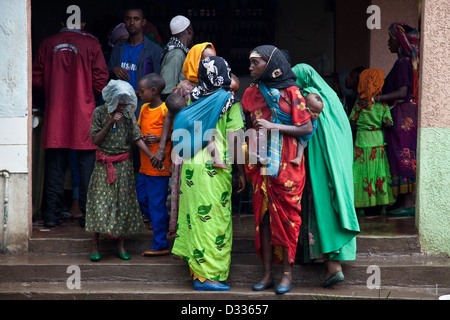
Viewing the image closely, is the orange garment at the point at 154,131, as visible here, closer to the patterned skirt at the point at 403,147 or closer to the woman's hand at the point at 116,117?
the woman's hand at the point at 116,117

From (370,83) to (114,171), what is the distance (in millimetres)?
2967

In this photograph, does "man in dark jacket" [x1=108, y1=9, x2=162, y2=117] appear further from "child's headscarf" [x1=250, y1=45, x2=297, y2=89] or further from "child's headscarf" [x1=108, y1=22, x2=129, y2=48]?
"child's headscarf" [x1=250, y1=45, x2=297, y2=89]

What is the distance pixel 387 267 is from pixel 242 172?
4.91 feet

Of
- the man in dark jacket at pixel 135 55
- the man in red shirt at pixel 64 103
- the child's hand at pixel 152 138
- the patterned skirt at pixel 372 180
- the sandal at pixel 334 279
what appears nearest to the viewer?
the sandal at pixel 334 279

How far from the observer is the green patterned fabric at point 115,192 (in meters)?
5.50

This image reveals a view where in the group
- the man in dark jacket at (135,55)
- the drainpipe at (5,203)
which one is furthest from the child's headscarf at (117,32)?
the drainpipe at (5,203)

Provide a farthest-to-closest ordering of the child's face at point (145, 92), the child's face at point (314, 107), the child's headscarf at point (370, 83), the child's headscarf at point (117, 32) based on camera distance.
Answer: the child's headscarf at point (117, 32), the child's headscarf at point (370, 83), the child's face at point (145, 92), the child's face at point (314, 107)

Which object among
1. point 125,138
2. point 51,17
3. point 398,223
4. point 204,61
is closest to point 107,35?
point 51,17

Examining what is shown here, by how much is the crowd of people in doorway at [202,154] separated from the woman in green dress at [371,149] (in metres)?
1.57

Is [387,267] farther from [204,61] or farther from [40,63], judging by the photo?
[40,63]

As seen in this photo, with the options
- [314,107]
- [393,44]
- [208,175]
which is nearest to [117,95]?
[208,175]

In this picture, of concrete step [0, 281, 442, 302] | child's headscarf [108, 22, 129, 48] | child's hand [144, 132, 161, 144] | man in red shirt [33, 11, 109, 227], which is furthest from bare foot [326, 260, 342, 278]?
child's headscarf [108, 22, 129, 48]

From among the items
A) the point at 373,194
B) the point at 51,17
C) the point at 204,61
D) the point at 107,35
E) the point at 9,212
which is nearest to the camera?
the point at 204,61

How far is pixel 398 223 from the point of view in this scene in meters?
6.44
